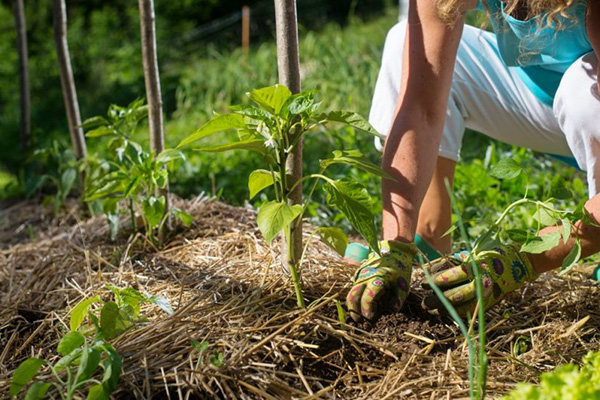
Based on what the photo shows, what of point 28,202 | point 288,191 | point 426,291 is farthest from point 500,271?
point 28,202

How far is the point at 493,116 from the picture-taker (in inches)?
88.0

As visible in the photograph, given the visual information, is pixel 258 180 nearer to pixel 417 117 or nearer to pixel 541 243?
pixel 417 117

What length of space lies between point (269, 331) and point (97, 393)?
42cm

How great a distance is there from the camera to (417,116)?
5.84 ft

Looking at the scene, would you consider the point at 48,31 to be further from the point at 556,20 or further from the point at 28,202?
the point at 556,20

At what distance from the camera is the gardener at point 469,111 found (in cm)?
156

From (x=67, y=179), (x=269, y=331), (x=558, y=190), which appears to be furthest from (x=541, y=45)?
(x=67, y=179)

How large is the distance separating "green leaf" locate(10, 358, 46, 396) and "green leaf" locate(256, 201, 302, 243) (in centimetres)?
49

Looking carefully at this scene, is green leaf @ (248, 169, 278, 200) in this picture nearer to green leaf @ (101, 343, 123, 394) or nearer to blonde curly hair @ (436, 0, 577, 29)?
green leaf @ (101, 343, 123, 394)

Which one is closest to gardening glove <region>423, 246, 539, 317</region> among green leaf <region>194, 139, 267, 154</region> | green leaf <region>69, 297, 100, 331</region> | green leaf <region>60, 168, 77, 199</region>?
green leaf <region>194, 139, 267, 154</region>

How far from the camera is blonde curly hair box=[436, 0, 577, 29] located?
1.58 m

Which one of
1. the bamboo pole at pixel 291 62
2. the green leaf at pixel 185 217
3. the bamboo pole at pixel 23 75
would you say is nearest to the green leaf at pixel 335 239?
the bamboo pole at pixel 291 62

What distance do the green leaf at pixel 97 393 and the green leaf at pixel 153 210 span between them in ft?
Result: 2.73

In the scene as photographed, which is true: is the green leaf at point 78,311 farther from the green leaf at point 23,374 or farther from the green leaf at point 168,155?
the green leaf at point 168,155
